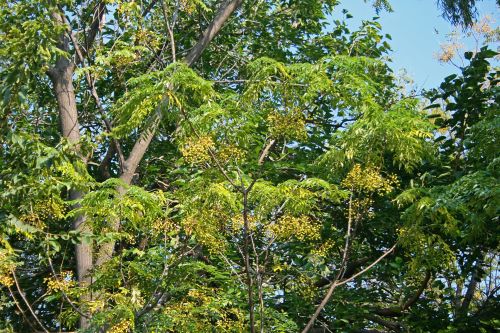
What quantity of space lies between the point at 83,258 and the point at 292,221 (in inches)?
110

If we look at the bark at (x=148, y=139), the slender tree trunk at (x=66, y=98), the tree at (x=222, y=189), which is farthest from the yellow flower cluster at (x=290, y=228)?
the slender tree trunk at (x=66, y=98)

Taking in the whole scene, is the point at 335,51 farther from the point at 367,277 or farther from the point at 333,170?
the point at 333,170

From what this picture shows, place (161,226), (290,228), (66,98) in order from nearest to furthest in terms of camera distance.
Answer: (290,228), (161,226), (66,98)

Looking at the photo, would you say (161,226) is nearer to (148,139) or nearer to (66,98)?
(148,139)

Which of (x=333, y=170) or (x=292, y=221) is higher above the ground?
(x=333, y=170)

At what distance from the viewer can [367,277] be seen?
7.50 metres

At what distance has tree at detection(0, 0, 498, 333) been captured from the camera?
14.3 ft

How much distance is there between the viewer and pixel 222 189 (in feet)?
14.3

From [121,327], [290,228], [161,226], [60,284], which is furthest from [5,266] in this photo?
[290,228]

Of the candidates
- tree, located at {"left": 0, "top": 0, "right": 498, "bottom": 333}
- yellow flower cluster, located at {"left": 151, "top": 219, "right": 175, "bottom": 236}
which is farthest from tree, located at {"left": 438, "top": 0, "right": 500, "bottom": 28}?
yellow flower cluster, located at {"left": 151, "top": 219, "right": 175, "bottom": 236}

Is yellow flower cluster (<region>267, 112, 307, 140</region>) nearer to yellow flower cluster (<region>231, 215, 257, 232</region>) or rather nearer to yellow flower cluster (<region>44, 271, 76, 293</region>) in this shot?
Answer: yellow flower cluster (<region>231, 215, 257, 232</region>)

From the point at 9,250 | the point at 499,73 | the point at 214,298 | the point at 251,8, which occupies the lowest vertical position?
the point at 9,250

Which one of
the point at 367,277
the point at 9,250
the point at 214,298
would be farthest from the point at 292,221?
the point at 367,277

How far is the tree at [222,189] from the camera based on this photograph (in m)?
4.37
